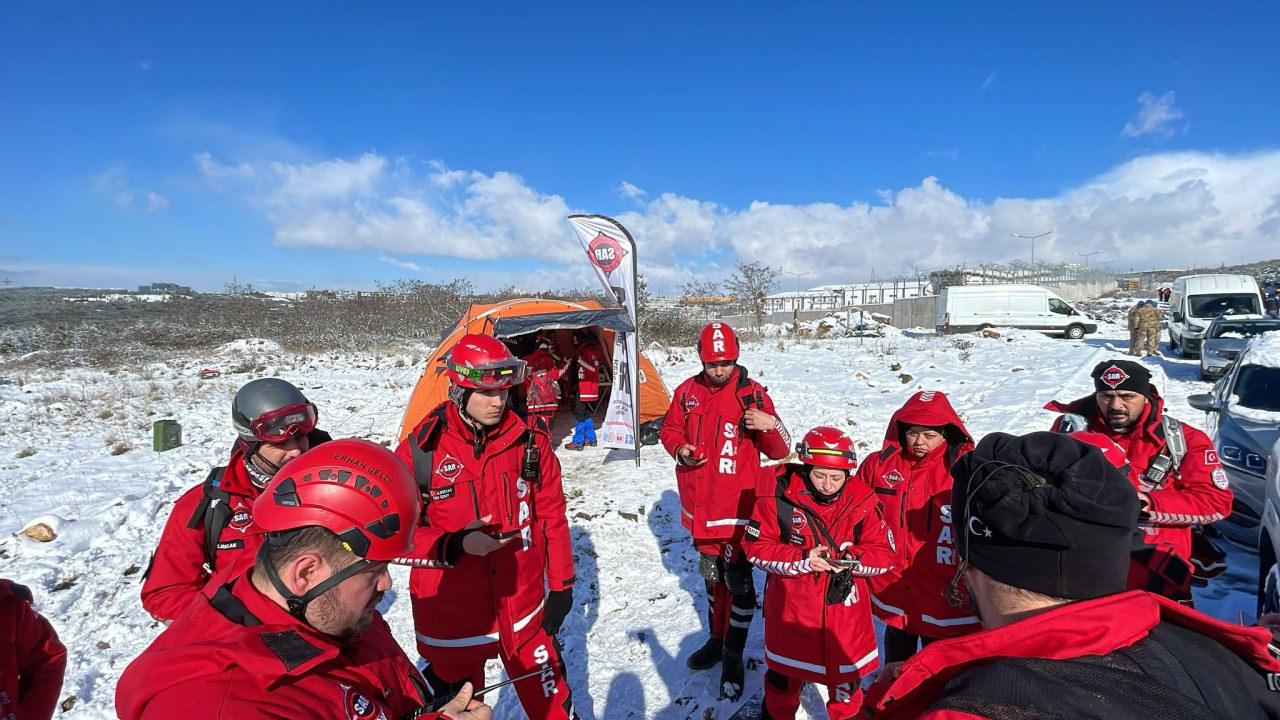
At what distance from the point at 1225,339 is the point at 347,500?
53.9ft

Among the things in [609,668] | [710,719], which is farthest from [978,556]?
[609,668]

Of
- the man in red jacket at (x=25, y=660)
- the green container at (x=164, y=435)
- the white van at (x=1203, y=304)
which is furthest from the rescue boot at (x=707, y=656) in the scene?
the white van at (x=1203, y=304)

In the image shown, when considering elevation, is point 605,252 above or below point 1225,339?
above

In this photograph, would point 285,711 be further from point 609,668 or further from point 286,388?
point 609,668

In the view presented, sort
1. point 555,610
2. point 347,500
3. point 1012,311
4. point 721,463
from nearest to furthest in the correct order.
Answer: point 347,500, point 555,610, point 721,463, point 1012,311

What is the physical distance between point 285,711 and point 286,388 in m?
1.96

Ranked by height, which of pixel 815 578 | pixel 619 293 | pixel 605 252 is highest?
pixel 605 252

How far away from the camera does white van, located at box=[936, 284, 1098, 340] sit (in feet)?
72.1

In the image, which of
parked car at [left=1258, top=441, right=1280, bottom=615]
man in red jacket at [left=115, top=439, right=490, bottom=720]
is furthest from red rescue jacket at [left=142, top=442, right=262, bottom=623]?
parked car at [left=1258, top=441, right=1280, bottom=615]

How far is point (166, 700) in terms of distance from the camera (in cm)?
101

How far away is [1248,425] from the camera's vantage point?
4.87 m

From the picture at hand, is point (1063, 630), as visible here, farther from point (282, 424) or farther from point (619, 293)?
point (619, 293)

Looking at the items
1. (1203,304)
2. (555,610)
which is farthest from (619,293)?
(1203,304)

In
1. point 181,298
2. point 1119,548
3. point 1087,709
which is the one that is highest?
point 181,298
